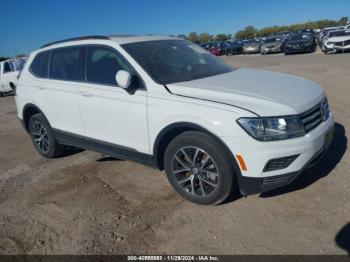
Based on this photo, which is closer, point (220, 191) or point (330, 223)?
point (330, 223)

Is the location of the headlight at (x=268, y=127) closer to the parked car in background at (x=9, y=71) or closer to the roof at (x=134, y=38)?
the roof at (x=134, y=38)

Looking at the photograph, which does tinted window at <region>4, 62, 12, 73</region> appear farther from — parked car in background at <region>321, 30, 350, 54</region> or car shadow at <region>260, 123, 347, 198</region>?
parked car in background at <region>321, 30, 350, 54</region>

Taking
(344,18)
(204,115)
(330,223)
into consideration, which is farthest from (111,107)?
(344,18)

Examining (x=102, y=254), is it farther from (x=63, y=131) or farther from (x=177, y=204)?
(x=63, y=131)

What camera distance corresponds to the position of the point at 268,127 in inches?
132

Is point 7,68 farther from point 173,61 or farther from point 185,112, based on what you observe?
point 185,112

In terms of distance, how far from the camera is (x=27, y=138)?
801cm

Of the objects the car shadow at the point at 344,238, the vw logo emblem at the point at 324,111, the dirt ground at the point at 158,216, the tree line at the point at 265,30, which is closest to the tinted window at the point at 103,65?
the dirt ground at the point at 158,216

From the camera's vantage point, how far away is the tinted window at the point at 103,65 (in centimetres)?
445

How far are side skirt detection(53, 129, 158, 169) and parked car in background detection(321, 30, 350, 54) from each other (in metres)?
21.1

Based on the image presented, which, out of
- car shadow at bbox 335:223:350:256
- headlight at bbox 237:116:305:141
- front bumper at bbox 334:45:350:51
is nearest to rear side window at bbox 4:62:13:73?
headlight at bbox 237:116:305:141

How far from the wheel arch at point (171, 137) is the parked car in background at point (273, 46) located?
2874 centimetres

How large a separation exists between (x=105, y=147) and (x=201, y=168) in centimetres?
155

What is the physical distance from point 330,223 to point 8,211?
3600mm
